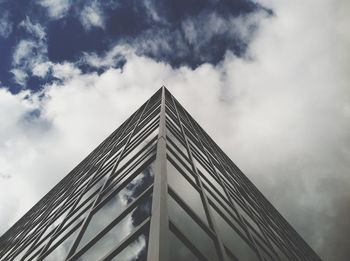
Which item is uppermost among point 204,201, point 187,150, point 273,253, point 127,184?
point 127,184

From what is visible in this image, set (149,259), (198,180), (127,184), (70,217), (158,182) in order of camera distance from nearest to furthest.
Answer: (149,259), (158,182), (127,184), (198,180), (70,217)

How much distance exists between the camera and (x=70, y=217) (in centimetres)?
971

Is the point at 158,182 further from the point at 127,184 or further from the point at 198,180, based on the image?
the point at 198,180

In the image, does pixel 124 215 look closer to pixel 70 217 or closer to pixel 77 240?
pixel 77 240

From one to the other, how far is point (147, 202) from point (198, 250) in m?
1.38

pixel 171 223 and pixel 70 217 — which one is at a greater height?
pixel 70 217

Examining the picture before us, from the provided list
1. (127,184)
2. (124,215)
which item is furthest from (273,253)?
(124,215)

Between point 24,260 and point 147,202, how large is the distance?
7925 mm

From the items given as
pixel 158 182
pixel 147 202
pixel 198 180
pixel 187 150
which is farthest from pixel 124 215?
pixel 187 150

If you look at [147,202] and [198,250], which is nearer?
[198,250]

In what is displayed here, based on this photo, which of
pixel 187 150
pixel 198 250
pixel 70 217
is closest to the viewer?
pixel 198 250

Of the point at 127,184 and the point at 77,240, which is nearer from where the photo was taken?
the point at 77,240

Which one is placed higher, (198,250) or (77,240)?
(77,240)

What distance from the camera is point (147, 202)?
5270 millimetres
